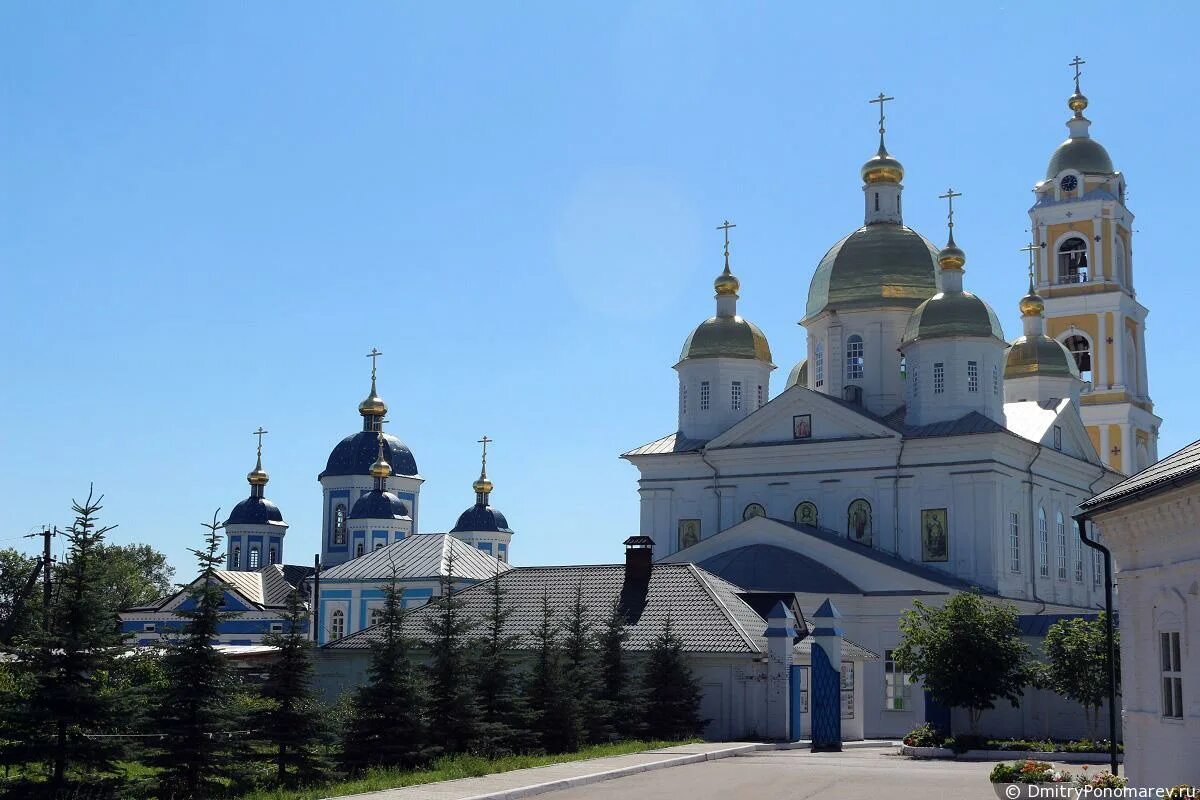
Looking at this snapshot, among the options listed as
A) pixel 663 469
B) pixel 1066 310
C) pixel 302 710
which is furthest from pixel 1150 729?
pixel 1066 310

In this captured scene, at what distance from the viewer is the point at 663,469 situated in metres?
47.3

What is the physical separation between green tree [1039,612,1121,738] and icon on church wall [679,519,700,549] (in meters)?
17.5

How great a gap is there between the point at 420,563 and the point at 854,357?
16.5 m

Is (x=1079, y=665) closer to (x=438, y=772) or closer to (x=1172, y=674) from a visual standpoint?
(x=1172, y=674)

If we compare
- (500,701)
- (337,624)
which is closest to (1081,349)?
(337,624)

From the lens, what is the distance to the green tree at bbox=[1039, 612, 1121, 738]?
28.0 m

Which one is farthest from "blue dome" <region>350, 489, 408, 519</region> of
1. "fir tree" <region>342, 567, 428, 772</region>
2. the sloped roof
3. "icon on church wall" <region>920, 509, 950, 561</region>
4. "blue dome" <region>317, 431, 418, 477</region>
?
"fir tree" <region>342, 567, 428, 772</region>

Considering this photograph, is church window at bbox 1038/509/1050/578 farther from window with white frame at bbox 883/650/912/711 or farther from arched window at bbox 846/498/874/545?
window with white frame at bbox 883/650/912/711

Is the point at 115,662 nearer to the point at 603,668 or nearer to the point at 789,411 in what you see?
the point at 603,668

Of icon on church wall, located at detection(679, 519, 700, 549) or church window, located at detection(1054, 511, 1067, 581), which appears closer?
church window, located at detection(1054, 511, 1067, 581)

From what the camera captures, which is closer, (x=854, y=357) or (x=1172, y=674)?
(x=1172, y=674)

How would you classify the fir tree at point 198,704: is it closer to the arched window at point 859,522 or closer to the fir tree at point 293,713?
the fir tree at point 293,713

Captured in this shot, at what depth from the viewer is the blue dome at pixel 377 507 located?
250 ft

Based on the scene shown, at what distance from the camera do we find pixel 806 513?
4416cm
